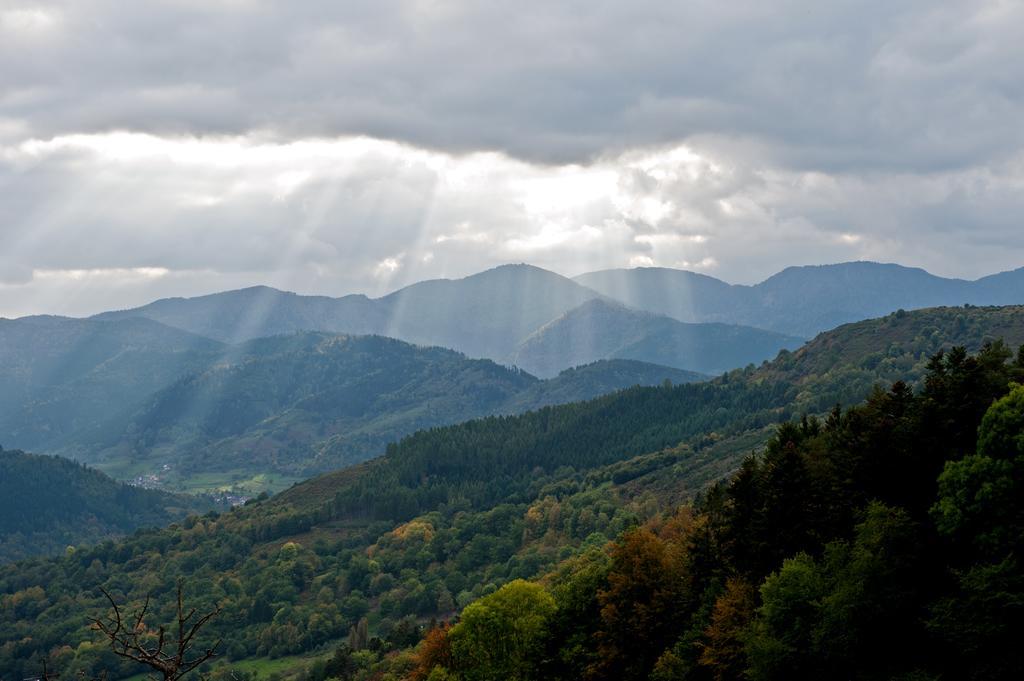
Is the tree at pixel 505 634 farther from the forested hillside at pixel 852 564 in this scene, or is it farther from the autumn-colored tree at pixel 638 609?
the autumn-colored tree at pixel 638 609

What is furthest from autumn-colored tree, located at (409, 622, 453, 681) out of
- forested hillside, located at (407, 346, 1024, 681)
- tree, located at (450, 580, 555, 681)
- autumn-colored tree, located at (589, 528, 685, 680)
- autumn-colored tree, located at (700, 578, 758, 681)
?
autumn-colored tree, located at (700, 578, 758, 681)

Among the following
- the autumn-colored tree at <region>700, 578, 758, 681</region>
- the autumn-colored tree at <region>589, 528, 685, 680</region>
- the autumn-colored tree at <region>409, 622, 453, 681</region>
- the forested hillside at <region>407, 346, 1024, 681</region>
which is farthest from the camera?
the autumn-colored tree at <region>409, 622, 453, 681</region>

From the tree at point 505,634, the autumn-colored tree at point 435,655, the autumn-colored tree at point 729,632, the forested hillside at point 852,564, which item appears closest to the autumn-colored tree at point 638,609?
the forested hillside at point 852,564

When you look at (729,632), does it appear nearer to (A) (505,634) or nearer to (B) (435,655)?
(A) (505,634)

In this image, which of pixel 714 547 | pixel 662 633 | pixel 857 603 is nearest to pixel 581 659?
pixel 662 633

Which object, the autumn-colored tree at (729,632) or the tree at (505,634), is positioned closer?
the autumn-colored tree at (729,632)

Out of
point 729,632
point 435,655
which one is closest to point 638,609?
point 729,632

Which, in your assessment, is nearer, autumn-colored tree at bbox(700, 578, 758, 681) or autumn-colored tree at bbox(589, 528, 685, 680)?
autumn-colored tree at bbox(700, 578, 758, 681)

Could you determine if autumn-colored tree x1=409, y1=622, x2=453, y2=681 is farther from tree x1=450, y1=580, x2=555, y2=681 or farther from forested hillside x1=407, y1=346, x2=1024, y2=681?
forested hillside x1=407, y1=346, x2=1024, y2=681

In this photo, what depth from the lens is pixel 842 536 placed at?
71.9m

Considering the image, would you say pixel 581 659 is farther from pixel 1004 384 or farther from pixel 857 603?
pixel 1004 384

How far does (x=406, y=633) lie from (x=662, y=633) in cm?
10551

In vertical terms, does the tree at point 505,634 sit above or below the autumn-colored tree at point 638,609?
below

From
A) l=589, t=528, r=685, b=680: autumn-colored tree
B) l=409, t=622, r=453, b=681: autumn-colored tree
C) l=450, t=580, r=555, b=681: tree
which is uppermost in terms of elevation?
l=589, t=528, r=685, b=680: autumn-colored tree
